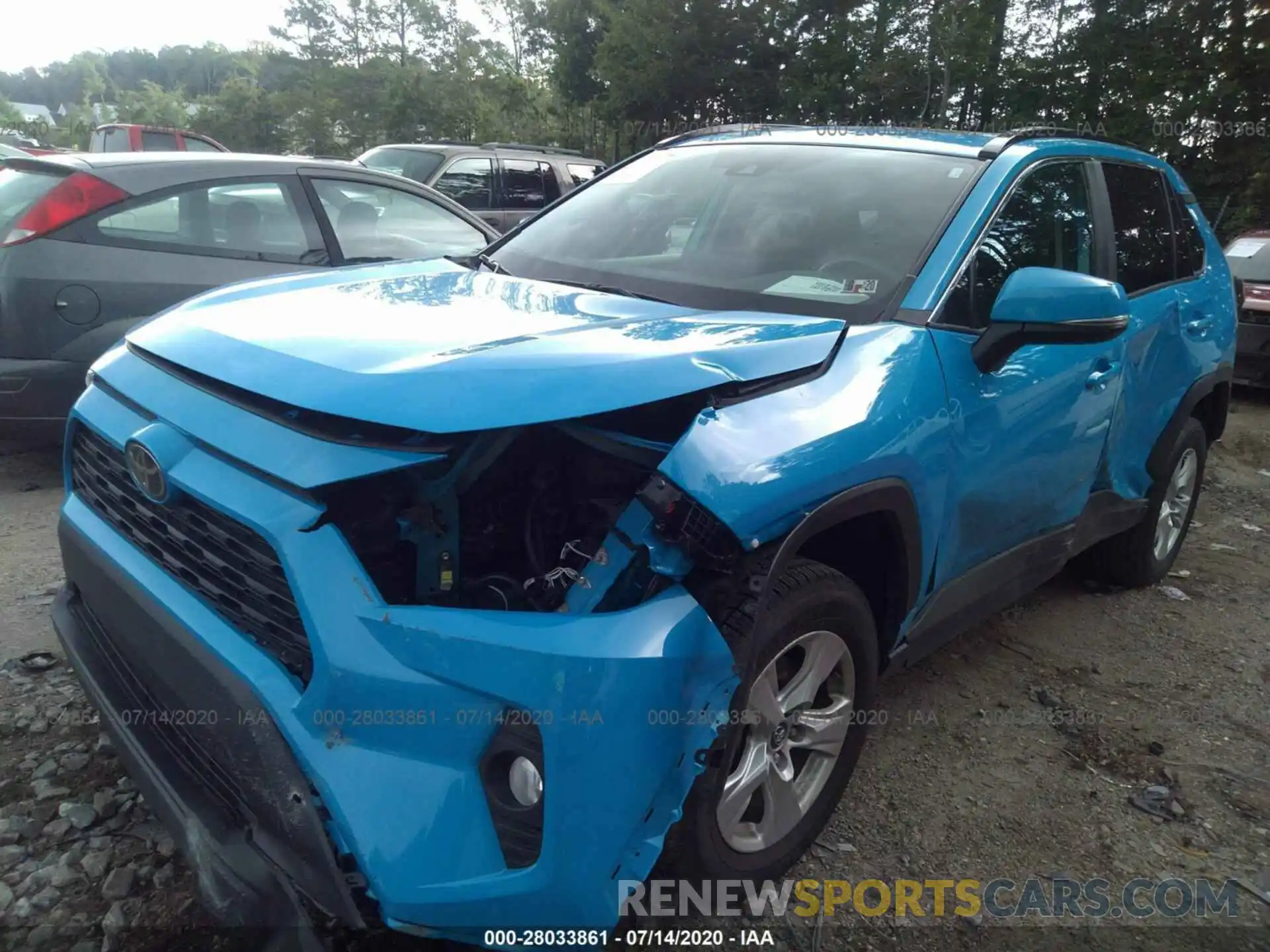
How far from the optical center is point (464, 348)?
1890mm

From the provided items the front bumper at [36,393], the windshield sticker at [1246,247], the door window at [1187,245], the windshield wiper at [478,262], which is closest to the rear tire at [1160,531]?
the door window at [1187,245]

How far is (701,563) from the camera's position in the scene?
5.65ft

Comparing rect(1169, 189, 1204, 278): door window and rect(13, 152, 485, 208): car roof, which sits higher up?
rect(13, 152, 485, 208): car roof

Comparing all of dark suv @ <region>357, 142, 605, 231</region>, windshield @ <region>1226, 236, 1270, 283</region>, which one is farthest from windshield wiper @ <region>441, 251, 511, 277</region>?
windshield @ <region>1226, 236, 1270, 283</region>

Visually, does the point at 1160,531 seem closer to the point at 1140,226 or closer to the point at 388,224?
the point at 1140,226

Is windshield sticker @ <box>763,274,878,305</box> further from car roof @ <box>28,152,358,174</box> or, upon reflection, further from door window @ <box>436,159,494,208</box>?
door window @ <box>436,159,494,208</box>

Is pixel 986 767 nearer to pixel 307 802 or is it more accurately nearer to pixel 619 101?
pixel 307 802

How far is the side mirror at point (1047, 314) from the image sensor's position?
2342mm

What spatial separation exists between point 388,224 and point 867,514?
13.4 feet

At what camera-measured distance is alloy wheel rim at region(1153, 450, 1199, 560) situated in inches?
163

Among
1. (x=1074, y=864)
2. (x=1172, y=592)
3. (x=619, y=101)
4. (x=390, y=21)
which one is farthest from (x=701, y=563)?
(x=390, y=21)

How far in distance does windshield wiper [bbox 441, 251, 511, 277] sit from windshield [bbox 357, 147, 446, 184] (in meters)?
6.46

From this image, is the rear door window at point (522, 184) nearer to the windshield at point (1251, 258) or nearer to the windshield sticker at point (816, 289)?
the windshield at point (1251, 258)

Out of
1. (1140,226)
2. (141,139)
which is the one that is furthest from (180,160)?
(141,139)
